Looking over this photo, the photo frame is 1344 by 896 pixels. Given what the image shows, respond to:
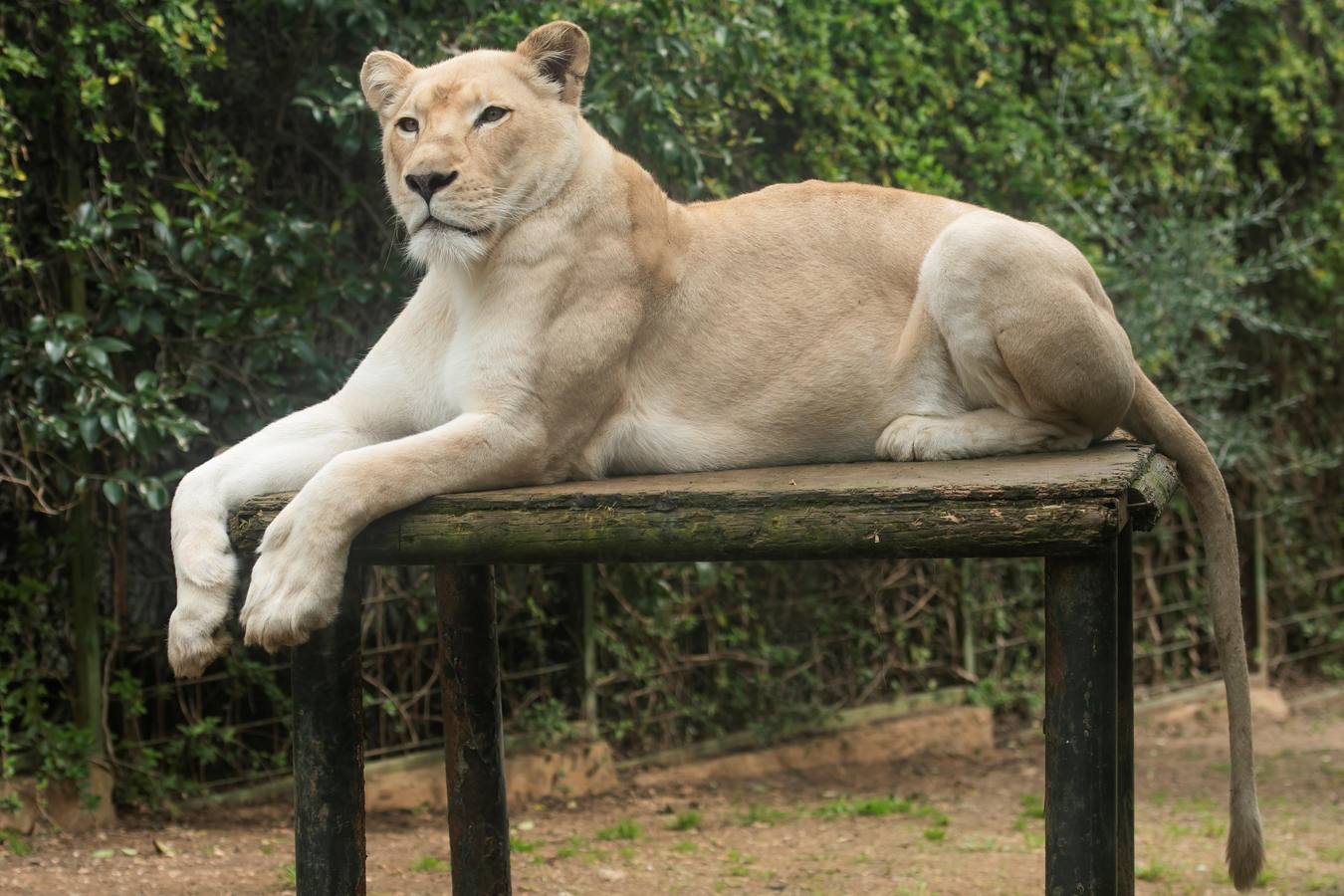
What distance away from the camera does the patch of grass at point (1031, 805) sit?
6.13m

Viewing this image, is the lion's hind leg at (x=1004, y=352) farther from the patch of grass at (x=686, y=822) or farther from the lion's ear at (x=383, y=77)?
the patch of grass at (x=686, y=822)

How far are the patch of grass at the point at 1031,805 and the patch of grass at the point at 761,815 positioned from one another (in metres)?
Result: 1.04

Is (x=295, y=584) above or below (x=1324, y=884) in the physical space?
above

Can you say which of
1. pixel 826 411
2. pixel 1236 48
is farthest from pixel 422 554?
pixel 1236 48

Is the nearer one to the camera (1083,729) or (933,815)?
(1083,729)

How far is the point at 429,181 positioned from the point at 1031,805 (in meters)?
4.38

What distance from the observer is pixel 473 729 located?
4008 millimetres

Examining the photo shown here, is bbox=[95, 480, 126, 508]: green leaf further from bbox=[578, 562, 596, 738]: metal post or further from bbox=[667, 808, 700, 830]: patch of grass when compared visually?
bbox=[667, 808, 700, 830]: patch of grass

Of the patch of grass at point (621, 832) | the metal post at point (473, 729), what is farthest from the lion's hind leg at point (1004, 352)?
the patch of grass at point (621, 832)

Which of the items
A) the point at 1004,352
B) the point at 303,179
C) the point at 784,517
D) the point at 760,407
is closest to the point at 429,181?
the point at 760,407

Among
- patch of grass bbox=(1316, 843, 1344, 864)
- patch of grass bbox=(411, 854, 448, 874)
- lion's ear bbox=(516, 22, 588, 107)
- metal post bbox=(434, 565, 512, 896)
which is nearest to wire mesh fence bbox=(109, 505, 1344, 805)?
patch of grass bbox=(411, 854, 448, 874)

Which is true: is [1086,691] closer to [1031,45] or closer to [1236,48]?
[1031,45]

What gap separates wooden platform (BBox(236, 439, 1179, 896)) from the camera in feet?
9.18

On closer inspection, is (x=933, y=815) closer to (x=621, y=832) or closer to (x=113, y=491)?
(x=621, y=832)
